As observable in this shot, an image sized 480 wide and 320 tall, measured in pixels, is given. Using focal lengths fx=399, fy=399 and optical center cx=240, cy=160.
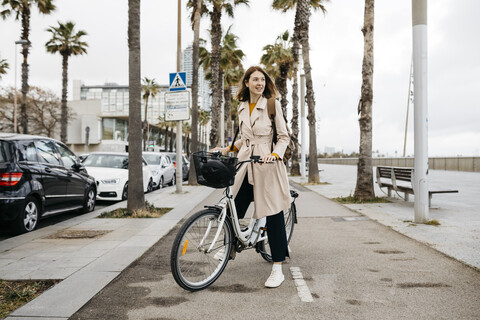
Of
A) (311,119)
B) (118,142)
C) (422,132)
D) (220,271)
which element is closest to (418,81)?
(422,132)

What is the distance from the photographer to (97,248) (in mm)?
5305

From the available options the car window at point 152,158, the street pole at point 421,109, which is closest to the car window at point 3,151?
the street pole at point 421,109

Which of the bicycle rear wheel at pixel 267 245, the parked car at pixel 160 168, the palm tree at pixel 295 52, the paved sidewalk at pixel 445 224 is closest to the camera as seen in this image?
the bicycle rear wheel at pixel 267 245

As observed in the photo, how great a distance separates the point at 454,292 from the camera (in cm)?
353

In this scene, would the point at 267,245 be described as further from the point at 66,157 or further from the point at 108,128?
the point at 108,128

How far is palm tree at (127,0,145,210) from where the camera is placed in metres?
8.32

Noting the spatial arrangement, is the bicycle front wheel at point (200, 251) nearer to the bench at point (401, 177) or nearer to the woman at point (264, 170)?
the woman at point (264, 170)

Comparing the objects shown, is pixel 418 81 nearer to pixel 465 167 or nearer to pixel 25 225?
pixel 25 225

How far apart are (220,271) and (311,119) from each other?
14653 millimetres

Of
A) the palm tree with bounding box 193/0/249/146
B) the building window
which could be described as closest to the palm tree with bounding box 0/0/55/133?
the palm tree with bounding box 193/0/249/146

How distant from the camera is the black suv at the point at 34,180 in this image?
6.14 meters

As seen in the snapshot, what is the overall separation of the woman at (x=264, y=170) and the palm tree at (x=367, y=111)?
7.23m

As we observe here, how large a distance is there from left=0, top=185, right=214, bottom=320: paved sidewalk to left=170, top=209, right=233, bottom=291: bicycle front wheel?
2.76ft

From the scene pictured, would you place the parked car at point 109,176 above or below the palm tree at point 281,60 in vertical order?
below
